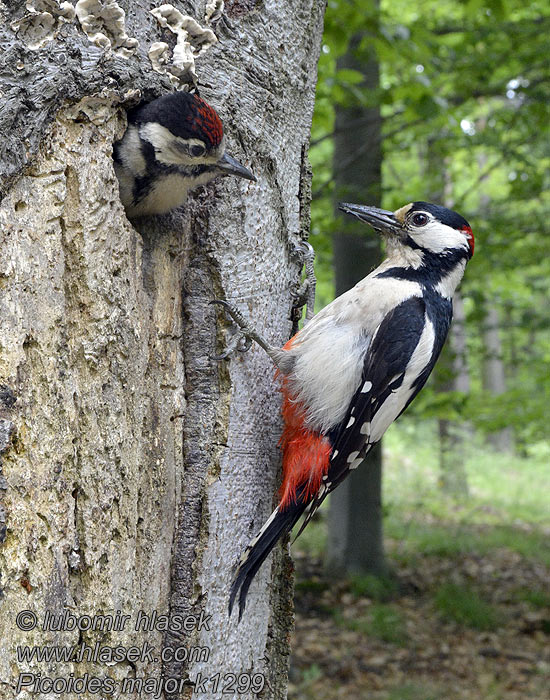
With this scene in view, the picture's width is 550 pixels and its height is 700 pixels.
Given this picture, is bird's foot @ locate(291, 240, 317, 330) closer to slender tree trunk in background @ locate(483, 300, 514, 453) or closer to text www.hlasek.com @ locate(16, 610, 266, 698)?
text www.hlasek.com @ locate(16, 610, 266, 698)

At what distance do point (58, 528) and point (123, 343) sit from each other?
0.48 metres

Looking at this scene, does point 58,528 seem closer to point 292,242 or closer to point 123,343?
point 123,343

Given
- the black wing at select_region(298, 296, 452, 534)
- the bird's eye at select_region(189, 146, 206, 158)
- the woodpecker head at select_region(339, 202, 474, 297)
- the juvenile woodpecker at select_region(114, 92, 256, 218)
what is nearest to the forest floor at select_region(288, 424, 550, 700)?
the black wing at select_region(298, 296, 452, 534)

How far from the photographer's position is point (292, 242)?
7.48 ft

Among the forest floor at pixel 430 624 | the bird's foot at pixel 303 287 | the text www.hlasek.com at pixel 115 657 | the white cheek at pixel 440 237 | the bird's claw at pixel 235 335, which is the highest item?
the white cheek at pixel 440 237

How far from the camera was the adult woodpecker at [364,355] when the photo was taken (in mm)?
2297

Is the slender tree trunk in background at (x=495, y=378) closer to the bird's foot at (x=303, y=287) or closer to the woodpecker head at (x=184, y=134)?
the bird's foot at (x=303, y=287)

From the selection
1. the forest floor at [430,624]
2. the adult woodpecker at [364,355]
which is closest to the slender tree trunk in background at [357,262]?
the forest floor at [430,624]

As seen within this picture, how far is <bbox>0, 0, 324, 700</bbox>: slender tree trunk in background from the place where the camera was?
1594 mm

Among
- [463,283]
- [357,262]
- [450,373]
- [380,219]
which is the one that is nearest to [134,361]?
[380,219]

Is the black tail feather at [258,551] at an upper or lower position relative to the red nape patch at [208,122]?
lower

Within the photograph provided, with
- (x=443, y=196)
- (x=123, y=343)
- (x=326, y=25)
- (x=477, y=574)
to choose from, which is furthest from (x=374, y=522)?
(x=123, y=343)

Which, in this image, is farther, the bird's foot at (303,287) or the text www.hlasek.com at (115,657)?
the bird's foot at (303,287)

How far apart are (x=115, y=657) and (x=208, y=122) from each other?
1.41 meters
